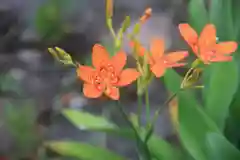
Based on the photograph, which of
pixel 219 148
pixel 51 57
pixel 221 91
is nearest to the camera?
pixel 219 148

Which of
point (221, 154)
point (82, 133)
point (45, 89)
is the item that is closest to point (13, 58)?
point (45, 89)

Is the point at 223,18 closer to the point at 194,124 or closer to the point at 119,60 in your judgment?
the point at 194,124

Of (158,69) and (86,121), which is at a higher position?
(158,69)

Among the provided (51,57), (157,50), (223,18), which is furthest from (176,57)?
(51,57)

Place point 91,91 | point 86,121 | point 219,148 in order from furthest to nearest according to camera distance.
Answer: point 86,121 → point 219,148 → point 91,91

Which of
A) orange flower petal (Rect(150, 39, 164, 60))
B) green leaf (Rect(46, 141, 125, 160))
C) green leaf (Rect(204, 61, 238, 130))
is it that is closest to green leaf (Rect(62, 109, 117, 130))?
green leaf (Rect(46, 141, 125, 160))

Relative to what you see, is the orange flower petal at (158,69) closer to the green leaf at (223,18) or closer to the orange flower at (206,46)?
the orange flower at (206,46)

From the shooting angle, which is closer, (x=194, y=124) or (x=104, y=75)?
(x=104, y=75)

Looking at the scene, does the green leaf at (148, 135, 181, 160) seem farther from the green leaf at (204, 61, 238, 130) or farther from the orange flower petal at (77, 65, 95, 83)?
the orange flower petal at (77, 65, 95, 83)
